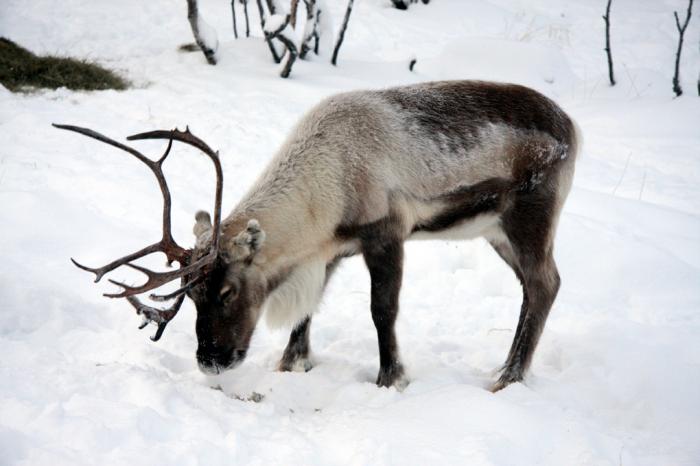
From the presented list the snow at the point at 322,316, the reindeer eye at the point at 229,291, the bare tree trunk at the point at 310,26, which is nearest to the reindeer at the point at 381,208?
the reindeer eye at the point at 229,291

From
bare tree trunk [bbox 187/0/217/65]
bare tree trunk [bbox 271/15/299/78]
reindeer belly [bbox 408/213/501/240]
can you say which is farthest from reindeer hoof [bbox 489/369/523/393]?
bare tree trunk [bbox 187/0/217/65]

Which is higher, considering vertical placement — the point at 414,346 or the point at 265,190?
the point at 265,190

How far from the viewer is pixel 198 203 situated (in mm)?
5070

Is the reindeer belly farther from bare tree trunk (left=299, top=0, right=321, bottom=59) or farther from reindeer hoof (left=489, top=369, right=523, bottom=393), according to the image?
bare tree trunk (left=299, top=0, right=321, bottom=59)

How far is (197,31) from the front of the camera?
26.3 ft

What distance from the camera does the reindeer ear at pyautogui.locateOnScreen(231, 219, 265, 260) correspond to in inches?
116

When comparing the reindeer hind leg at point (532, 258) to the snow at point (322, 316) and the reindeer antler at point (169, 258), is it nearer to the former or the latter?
the snow at point (322, 316)

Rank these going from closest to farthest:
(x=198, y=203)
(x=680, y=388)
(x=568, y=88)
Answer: (x=680, y=388) → (x=198, y=203) → (x=568, y=88)

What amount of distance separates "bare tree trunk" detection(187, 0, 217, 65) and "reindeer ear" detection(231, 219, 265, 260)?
19.0 feet

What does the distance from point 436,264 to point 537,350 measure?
42.4 inches

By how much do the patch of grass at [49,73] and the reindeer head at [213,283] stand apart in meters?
4.60

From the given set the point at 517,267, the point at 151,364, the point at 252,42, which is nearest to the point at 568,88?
the point at 252,42

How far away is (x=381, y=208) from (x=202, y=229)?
3.01 ft

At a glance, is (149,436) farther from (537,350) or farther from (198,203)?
(198,203)
